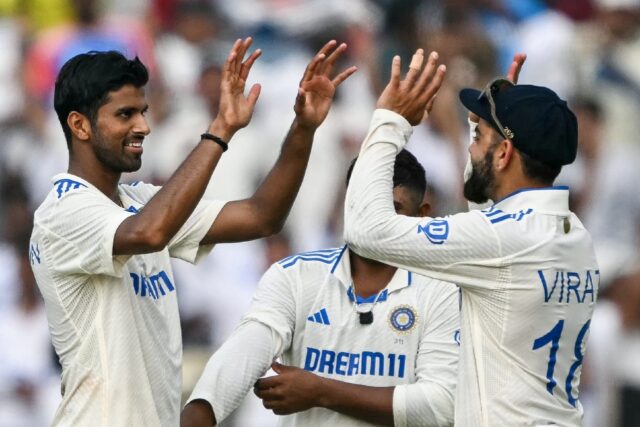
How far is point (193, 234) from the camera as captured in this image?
16.9 ft

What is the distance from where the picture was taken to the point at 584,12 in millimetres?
10312

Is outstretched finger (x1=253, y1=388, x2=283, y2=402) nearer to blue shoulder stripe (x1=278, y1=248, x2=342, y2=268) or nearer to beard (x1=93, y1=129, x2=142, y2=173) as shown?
blue shoulder stripe (x1=278, y1=248, x2=342, y2=268)

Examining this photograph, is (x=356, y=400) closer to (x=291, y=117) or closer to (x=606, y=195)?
(x=606, y=195)

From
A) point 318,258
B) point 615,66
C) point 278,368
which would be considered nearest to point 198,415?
point 278,368

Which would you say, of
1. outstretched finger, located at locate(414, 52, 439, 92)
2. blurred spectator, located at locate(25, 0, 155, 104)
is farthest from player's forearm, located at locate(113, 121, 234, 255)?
blurred spectator, located at locate(25, 0, 155, 104)

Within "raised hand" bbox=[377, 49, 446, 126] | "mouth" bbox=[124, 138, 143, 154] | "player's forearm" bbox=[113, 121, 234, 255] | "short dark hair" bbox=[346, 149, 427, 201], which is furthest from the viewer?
"short dark hair" bbox=[346, 149, 427, 201]

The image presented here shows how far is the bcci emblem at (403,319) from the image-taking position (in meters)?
5.25

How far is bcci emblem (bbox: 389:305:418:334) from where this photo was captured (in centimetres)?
525

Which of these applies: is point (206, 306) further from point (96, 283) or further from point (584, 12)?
point (96, 283)

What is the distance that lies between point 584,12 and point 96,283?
21.3ft

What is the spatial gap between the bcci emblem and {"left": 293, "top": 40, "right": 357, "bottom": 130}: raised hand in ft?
2.66

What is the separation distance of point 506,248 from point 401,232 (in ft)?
1.18

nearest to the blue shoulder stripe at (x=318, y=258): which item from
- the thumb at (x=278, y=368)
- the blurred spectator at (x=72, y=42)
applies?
the thumb at (x=278, y=368)

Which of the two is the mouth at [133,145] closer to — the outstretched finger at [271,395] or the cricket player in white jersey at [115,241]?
the cricket player in white jersey at [115,241]
